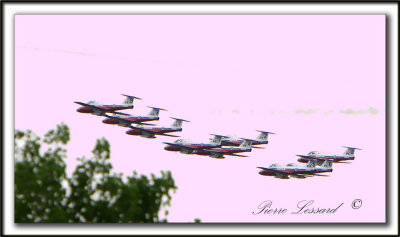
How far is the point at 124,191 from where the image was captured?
59.0 meters

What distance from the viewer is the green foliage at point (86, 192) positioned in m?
59.3

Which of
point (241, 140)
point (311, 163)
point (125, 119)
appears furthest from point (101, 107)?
point (311, 163)

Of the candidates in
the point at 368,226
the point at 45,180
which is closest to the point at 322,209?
the point at 368,226

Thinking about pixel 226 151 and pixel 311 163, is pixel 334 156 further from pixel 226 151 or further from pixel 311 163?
pixel 226 151

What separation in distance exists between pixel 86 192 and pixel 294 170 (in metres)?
24.3

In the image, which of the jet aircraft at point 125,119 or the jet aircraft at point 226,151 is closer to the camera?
the jet aircraft at point 125,119

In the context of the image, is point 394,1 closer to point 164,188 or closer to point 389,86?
point 389,86

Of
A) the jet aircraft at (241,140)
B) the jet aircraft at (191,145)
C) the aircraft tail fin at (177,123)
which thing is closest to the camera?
the aircraft tail fin at (177,123)

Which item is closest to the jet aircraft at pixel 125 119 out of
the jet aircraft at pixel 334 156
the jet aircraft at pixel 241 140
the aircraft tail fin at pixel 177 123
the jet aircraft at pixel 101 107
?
the jet aircraft at pixel 101 107

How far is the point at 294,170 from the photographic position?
8075 centimetres

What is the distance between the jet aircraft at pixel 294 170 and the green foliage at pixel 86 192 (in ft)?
71.0

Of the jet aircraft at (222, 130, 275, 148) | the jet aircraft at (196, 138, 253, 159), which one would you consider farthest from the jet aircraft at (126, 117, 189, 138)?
the jet aircraft at (222, 130, 275, 148)

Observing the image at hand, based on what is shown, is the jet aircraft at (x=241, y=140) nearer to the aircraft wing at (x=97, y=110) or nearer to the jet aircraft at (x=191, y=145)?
the jet aircraft at (x=191, y=145)

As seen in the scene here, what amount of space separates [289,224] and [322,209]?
6298 millimetres
